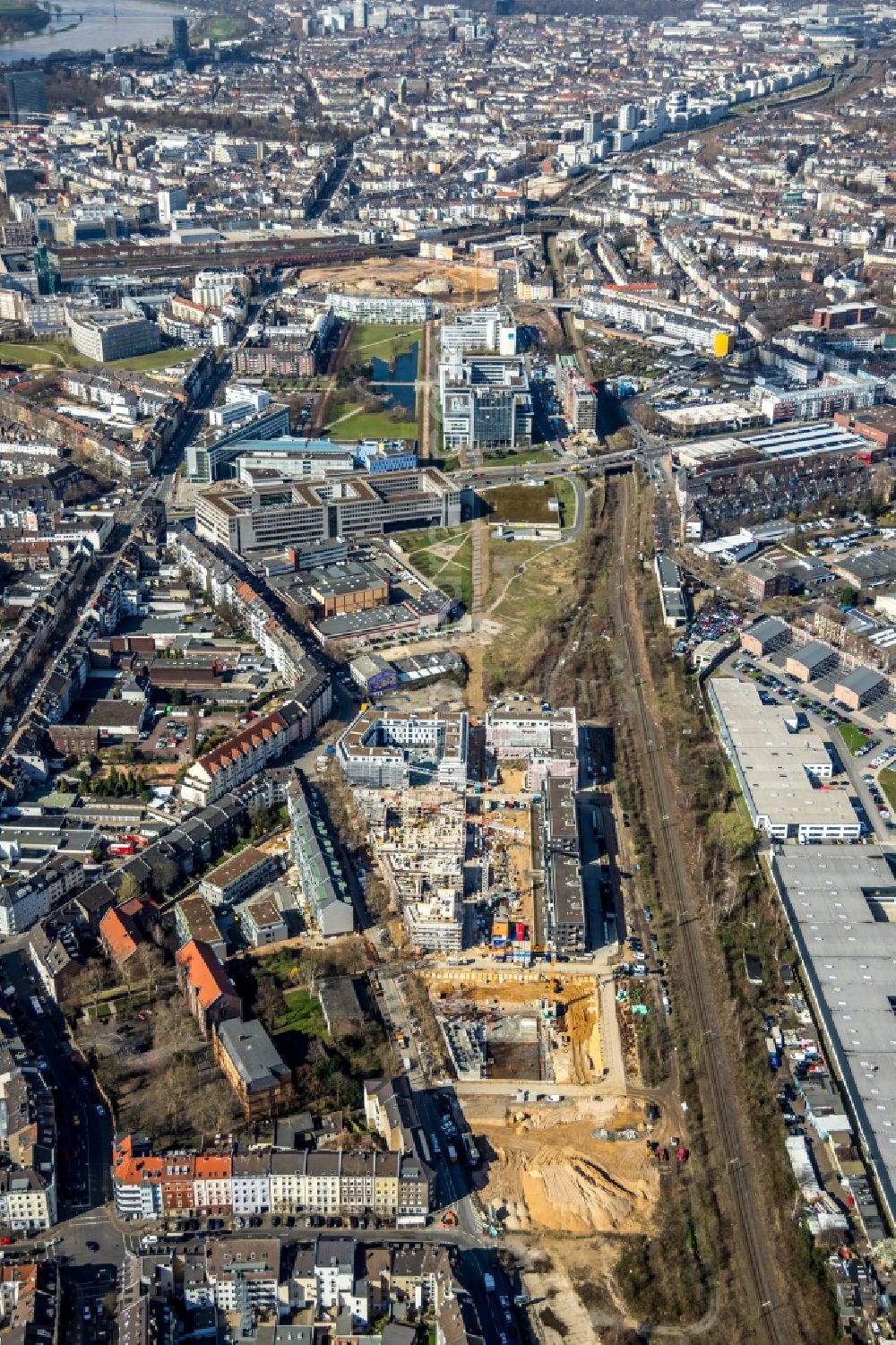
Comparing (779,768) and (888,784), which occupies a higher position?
(779,768)

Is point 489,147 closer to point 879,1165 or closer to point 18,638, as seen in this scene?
point 18,638

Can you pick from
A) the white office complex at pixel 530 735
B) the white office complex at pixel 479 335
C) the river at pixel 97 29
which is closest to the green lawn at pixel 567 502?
the white office complex at pixel 479 335

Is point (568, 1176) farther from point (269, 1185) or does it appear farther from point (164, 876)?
point (164, 876)

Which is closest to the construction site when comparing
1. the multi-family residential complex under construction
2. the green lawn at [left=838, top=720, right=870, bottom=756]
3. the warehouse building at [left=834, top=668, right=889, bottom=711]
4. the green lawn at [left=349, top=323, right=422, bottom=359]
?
the multi-family residential complex under construction

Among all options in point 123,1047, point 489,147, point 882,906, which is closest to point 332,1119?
point 123,1047

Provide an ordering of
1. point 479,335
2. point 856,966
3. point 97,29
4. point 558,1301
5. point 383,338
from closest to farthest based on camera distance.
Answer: point 558,1301
point 856,966
point 479,335
point 383,338
point 97,29

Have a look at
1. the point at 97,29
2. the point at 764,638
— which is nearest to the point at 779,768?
the point at 764,638

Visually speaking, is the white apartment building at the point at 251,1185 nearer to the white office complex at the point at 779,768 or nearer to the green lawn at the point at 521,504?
the white office complex at the point at 779,768
